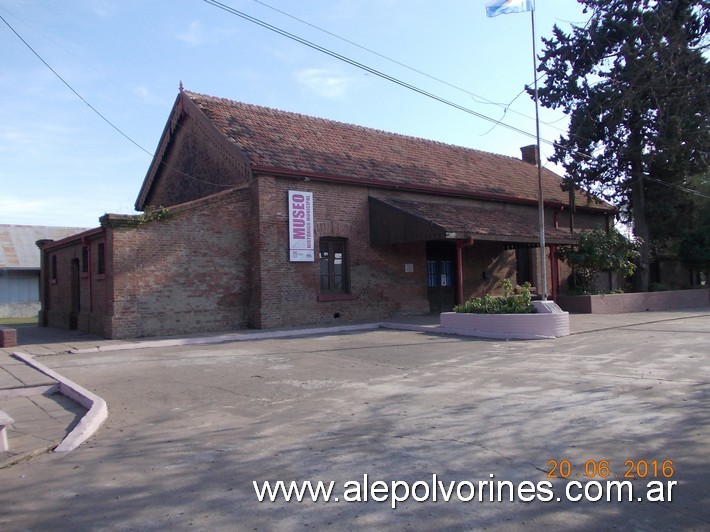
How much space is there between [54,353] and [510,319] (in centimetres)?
1111

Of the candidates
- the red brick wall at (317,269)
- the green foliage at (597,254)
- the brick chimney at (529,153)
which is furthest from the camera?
the brick chimney at (529,153)

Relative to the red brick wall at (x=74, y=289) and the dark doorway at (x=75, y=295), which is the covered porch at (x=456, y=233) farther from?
the dark doorway at (x=75, y=295)

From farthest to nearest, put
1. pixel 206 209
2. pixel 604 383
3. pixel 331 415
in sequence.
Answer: pixel 206 209, pixel 604 383, pixel 331 415

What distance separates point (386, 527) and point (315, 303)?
580 inches

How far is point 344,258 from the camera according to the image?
64.5ft

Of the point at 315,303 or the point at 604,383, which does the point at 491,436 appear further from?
the point at 315,303

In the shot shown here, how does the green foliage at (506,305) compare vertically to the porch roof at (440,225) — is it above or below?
below

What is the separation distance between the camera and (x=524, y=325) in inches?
579

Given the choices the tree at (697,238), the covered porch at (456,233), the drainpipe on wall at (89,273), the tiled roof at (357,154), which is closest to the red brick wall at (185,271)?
the tiled roof at (357,154)

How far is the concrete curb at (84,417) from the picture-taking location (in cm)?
614

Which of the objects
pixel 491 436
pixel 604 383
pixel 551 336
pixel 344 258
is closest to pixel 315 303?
pixel 344 258

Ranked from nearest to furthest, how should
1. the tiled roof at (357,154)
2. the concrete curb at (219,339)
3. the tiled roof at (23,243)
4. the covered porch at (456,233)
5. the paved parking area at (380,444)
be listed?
the paved parking area at (380,444) < the concrete curb at (219,339) < the covered porch at (456,233) < the tiled roof at (357,154) < the tiled roof at (23,243)

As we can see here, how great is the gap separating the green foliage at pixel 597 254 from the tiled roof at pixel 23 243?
28.7m
